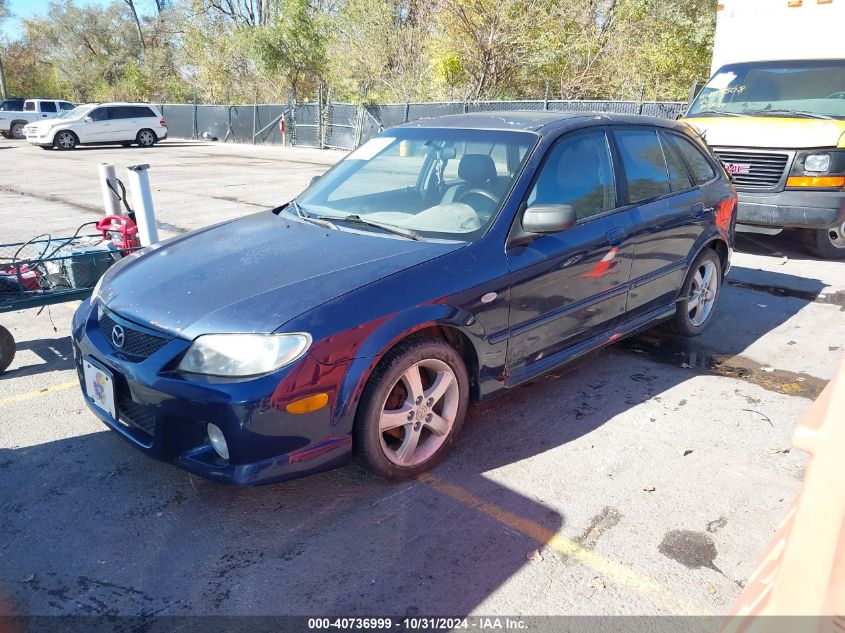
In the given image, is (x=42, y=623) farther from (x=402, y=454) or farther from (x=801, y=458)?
(x=801, y=458)

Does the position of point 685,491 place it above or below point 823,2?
below

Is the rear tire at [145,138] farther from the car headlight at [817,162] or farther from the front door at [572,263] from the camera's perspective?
the front door at [572,263]

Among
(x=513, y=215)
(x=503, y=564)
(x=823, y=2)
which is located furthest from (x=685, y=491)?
(x=823, y=2)

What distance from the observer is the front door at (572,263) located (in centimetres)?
359

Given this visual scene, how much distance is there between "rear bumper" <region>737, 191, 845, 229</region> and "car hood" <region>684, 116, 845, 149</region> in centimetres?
54

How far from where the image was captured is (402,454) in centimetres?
321

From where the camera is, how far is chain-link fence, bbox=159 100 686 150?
1888cm

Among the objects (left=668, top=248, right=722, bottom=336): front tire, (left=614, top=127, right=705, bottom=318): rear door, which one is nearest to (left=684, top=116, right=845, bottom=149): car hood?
(left=668, top=248, right=722, bottom=336): front tire

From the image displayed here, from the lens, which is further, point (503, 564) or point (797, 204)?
point (797, 204)

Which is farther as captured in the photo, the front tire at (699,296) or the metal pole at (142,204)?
the metal pole at (142,204)

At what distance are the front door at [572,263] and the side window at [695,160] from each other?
1023 mm

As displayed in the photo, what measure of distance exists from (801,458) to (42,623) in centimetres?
357

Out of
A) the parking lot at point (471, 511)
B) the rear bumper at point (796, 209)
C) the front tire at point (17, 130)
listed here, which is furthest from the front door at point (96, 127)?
the rear bumper at point (796, 209)

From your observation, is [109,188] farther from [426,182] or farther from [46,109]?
[46,109]
